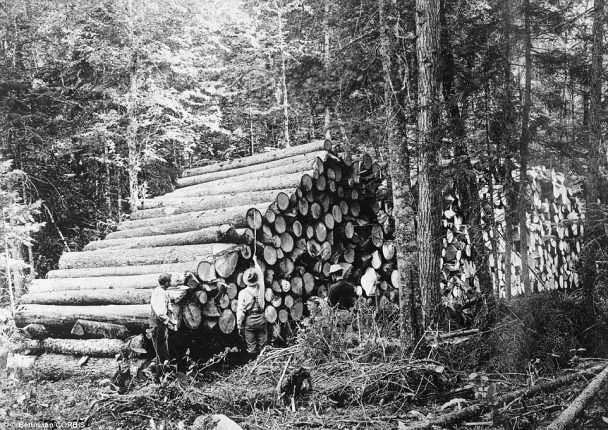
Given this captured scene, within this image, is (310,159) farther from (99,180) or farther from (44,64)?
(99,180)

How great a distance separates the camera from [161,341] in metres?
5.91

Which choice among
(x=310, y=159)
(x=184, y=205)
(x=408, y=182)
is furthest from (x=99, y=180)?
(x=408, y=182)

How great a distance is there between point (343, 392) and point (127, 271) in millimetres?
4557

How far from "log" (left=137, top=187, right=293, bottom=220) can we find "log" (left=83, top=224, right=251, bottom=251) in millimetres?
958

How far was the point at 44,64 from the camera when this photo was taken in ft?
41.1

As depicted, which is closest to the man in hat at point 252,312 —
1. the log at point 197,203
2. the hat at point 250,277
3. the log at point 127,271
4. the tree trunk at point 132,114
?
the hat at point 250,277

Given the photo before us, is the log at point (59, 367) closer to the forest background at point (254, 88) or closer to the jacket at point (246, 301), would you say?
the jacket at point (246, 301)

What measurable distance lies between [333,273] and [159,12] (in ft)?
30.8

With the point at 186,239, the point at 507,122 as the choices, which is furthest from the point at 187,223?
the point at 507,122

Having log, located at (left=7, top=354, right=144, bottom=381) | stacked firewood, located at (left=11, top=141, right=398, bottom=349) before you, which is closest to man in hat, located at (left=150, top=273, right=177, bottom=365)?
stacked firewood, located at (left=11, top=141, right=398, bottom=349)

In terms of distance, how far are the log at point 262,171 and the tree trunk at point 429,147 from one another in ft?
9.54

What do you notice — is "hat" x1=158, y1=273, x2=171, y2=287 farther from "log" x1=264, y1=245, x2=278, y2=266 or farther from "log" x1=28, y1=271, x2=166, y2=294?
"log" x1=264, y1=245, x2=278, y2=266

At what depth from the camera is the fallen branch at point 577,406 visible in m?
3.17

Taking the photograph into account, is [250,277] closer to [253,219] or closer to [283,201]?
[253,219]
